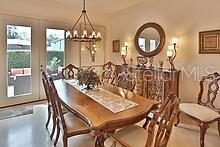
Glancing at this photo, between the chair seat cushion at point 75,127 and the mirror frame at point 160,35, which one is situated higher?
the mirror frame at point 160,35

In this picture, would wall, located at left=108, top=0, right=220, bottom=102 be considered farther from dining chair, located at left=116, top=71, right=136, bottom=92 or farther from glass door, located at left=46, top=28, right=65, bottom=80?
glass door, located at left=46, top=28, right=65, bottom=80

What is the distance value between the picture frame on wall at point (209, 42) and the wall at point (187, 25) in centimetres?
9

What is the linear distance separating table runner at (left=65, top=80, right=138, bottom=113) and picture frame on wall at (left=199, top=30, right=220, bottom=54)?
218 cm

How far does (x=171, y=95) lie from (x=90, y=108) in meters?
0.93

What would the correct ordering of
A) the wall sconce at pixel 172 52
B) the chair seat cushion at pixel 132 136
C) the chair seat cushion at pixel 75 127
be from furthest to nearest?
the wall sconce at pixel 172 52 < the chair seat cushion at pixel 75 127 < the chair seat cushion at pixel 132 136

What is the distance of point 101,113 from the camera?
1.99m

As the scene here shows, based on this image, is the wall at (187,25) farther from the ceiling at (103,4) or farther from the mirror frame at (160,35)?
the ceiling at (103,4)

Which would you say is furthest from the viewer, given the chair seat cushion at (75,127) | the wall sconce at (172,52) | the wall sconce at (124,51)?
the wall sconce at (124,51)

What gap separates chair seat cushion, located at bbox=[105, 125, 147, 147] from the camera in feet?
6.47

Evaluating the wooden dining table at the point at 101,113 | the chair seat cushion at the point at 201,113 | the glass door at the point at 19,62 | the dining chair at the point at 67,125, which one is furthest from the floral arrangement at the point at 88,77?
the glass door at the point at 19,62

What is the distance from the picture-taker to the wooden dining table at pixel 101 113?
178 cm

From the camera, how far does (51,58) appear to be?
514cm

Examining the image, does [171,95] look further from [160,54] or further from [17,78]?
[17,78]

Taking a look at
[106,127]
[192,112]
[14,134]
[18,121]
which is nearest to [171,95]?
[106,127]
